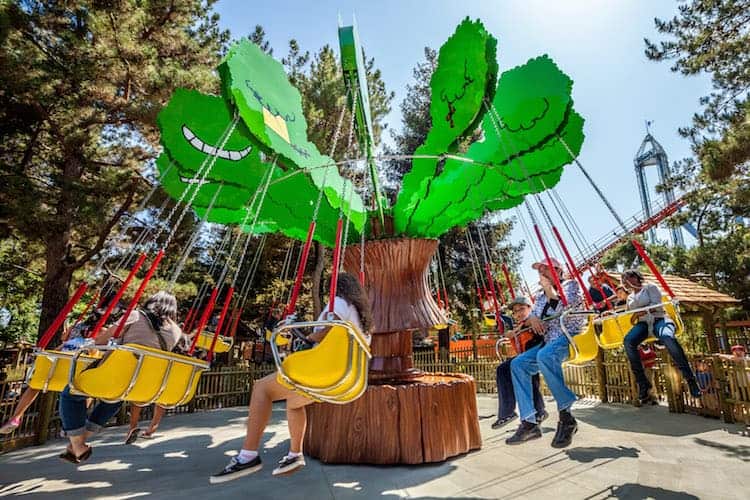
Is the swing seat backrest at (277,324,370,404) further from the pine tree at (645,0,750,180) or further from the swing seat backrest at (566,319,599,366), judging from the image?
the pine tree at (645,0,750,180)

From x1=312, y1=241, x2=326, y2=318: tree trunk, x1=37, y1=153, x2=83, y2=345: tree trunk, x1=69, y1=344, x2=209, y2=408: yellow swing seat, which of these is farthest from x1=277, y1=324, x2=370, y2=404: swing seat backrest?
x1=312, y1=241, x2=326, y2=318: tree trunk

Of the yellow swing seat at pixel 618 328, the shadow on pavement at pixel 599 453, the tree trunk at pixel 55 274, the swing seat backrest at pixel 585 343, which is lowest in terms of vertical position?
the shadow on pavement at pixel 599 453

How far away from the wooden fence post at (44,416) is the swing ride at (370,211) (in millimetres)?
2621

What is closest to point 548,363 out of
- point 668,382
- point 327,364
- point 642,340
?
point 642,340

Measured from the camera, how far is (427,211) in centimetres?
589

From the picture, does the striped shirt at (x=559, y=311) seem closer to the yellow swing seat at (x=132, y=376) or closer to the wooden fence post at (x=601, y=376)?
the yellow swing seat at (x=132, y=376)

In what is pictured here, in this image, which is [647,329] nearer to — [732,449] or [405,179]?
[732,449]

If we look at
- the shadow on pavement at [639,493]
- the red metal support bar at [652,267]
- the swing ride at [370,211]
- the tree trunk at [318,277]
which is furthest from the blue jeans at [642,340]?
the tree trunk at [318,277]

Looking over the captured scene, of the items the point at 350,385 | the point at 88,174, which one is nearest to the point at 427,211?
the point at 350,385

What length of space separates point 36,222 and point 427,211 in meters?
Answer: 7.92

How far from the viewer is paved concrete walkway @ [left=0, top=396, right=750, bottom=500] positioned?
12.2 ft

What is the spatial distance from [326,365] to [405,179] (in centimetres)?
404

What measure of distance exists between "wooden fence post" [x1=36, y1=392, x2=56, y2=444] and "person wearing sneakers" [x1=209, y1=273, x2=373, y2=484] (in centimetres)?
525

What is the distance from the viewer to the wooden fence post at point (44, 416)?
6.52 metres
